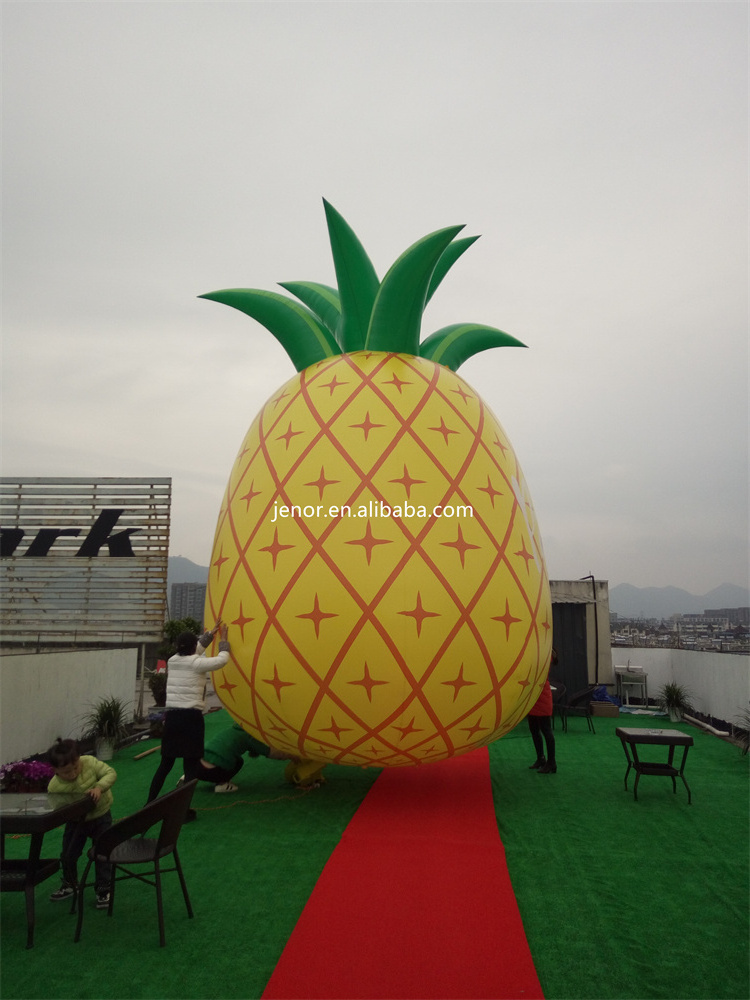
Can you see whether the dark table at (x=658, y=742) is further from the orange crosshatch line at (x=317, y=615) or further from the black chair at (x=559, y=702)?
the black chair at (x=559, y=702)

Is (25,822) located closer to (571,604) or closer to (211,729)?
(211,729)

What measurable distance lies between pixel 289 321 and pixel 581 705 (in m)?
10.8

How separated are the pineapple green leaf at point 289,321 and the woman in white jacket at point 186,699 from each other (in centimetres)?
297

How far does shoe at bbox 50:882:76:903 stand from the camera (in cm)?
440

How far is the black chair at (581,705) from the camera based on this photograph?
468 inches

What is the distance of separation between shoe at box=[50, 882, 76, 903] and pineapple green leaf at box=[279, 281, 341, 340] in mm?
5323

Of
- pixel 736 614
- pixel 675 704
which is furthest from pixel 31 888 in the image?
pixel 736 614

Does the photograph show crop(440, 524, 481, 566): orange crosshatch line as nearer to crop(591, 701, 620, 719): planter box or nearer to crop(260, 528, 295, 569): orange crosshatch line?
crop(260, 528, 295, 569): orange crosshatch line

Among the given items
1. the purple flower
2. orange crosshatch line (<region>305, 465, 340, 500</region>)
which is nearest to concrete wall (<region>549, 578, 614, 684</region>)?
orange crosshatch line (<region>305, 465, 340, 500</region>)

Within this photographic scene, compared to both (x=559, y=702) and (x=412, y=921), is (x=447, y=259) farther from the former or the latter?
(x=559, y=702)

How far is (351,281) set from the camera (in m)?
6.63

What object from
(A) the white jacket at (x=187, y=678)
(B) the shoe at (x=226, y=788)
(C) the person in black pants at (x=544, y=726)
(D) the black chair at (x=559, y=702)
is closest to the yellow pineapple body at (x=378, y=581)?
(A) the white jacket at (x=187, y=678)

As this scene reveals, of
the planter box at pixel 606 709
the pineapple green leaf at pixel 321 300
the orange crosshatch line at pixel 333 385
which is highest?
the pineapple green leaf at pixel 321 300

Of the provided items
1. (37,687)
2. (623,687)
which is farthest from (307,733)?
(623,687)
